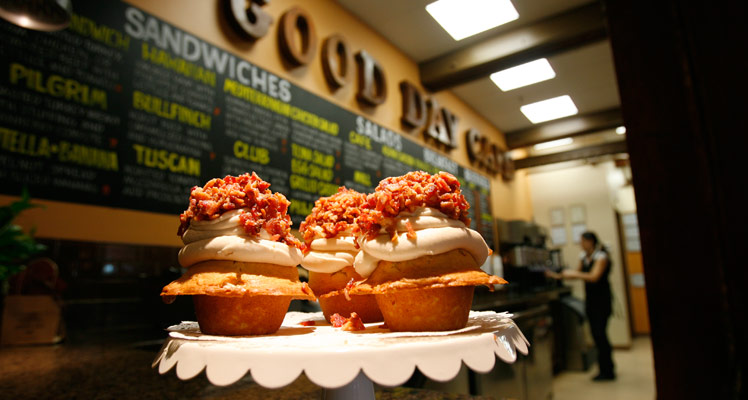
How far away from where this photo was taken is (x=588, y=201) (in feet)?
31.3

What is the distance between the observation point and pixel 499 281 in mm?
1051

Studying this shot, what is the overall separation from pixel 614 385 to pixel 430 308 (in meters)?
5.45

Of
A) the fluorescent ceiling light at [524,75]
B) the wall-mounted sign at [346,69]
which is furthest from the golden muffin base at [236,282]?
the fluorescent ceiling light at [524,75]

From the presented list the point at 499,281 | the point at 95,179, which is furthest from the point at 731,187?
the point at 95,179

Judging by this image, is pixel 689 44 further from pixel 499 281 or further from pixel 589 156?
pixel 589 156

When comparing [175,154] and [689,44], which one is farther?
[175,154]

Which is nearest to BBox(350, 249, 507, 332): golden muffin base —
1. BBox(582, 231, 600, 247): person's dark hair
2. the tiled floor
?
the tiled floor

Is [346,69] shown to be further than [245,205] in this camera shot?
Yes

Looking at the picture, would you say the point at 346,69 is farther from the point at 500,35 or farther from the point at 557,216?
the point at 557,216

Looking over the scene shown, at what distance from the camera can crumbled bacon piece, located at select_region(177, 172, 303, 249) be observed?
1.15 meters

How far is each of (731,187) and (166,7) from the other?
3.01 metres

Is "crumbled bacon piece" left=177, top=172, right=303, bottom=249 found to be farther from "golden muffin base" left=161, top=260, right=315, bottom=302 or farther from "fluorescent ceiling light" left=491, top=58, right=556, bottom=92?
"fluorescent ceiling light" left=491, top=58, right=556, bottom=92

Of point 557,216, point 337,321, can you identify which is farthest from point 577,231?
point 337,321

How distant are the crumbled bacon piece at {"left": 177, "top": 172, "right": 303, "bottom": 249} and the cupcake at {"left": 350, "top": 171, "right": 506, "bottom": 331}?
251mm
